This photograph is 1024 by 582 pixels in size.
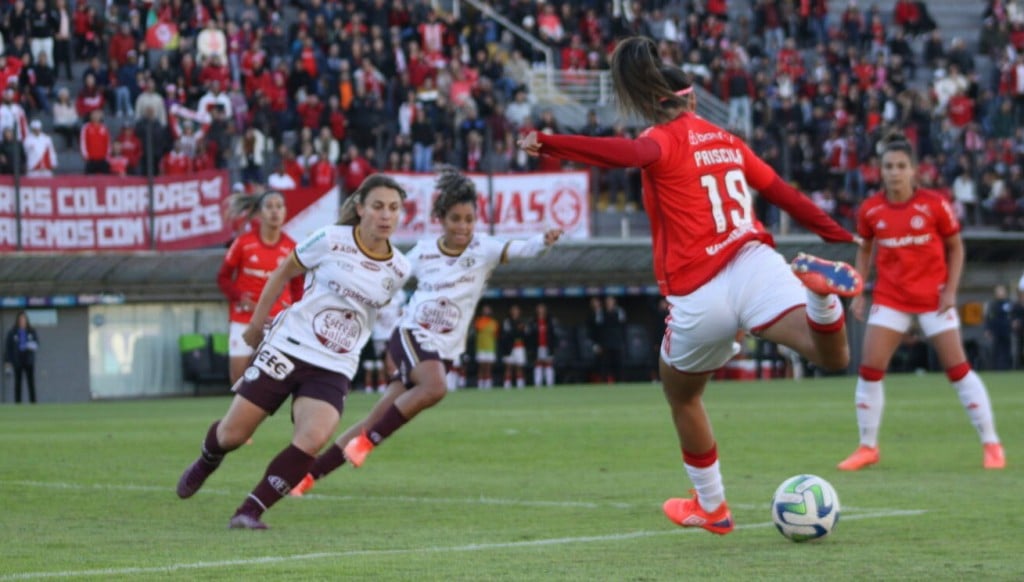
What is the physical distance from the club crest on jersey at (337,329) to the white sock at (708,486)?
221cm

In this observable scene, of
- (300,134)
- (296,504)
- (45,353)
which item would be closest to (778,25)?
(300,134)

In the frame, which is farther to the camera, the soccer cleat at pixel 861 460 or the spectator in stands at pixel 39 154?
the spectator in stands at pixel 39 154

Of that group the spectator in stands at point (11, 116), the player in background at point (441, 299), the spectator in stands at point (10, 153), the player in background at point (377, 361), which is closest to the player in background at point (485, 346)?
the player in background at point (377, 361)

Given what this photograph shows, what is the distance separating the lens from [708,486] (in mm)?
8688

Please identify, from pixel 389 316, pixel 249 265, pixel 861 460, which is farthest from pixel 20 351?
pixel 861 460

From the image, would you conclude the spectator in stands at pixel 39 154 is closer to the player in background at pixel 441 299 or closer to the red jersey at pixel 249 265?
the red jersey at pixel 249 265

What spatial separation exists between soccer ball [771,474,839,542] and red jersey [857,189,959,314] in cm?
512

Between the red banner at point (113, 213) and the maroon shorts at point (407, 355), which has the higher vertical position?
the maroon shorts at point (407, 355)

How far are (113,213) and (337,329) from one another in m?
20.6

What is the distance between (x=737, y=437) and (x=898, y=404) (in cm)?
660

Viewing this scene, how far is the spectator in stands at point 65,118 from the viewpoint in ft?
103

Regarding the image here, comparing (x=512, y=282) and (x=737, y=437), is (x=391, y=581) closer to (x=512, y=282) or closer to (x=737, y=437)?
(x=737, y=437)

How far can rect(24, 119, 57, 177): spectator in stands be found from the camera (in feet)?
97.4

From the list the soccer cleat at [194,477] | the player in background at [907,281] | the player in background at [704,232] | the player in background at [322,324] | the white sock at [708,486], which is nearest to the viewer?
the player in background at [704,232]
